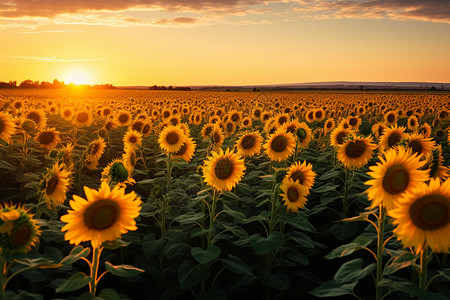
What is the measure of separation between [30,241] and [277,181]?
312cm

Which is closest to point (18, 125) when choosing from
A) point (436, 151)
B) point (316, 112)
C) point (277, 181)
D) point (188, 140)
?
point (188, 140)

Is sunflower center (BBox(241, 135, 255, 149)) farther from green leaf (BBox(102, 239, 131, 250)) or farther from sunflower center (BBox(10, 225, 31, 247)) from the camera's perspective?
sunflower center (BBox(10, 225, 31, 247))

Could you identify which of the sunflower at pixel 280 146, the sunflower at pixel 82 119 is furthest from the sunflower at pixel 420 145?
the sunflower at pixel 82 119

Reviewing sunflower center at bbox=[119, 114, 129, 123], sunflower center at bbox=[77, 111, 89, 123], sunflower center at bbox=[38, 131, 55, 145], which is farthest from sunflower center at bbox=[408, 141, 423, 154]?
sunflower center at bbox=[77, 111, 89, 123]

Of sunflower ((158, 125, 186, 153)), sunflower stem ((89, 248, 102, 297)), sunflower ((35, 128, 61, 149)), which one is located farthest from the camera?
sunflower ((35, 128, 61, 149))

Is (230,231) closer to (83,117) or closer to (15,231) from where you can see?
(15,231)

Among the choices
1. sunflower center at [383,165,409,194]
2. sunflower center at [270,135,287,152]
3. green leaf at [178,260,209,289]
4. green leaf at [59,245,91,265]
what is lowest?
green leaf at [178,260,209,289]

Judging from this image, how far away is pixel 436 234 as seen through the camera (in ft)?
7.66

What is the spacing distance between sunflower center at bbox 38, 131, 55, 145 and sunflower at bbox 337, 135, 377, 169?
18.7 ft

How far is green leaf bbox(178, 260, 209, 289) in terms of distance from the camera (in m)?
3.62

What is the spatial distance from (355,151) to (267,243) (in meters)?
2.34

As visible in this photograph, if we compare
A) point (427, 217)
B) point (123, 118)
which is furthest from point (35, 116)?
point (427, 217)

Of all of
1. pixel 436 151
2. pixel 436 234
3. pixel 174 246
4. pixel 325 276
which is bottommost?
pixel 325 276

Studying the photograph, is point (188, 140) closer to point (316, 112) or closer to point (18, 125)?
point (18, 125)
